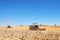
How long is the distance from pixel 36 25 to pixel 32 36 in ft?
105

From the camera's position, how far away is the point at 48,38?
14.4m

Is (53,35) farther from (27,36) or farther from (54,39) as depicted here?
(27,36)

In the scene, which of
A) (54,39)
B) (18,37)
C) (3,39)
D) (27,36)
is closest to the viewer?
(3,39)

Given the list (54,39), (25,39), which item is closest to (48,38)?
(54,39)

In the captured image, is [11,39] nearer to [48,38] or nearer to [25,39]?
[25,39]

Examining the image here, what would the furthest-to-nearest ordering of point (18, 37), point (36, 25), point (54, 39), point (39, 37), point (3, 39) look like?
point (36, 25), point (54, 39), point (39, 37), point (18, 37), point (3, 39)

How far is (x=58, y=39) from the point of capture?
594 inches

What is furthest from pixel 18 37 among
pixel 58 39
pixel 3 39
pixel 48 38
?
pixel 58 39

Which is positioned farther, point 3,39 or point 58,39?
point 58,39

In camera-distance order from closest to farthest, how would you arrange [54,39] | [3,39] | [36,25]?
[3,39] < [54,39] < [36,25]

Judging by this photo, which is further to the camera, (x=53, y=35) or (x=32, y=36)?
(x=53, y=35)

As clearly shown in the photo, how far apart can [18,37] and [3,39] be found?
1.72m

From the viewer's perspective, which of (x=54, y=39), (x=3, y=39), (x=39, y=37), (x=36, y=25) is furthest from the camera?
(x=36, y=25)

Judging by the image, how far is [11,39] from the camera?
10328 mm
